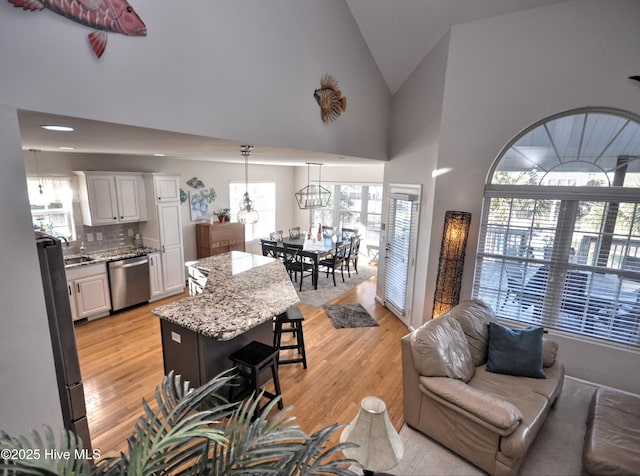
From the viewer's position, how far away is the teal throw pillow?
2.83 m

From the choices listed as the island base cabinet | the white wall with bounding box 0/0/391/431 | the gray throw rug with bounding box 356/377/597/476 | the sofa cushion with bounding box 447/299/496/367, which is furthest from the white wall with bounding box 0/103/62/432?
the sofa cushion with bounding box 447/299/496/367

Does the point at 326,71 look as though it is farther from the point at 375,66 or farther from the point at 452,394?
the point at 452,394

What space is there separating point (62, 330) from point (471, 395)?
268 centimetres

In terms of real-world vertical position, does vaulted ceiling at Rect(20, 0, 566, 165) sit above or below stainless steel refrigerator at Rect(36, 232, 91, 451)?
above

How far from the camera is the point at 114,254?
16.3ft

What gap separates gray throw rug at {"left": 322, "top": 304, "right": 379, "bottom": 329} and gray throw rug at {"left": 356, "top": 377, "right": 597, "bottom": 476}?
6.79 ft

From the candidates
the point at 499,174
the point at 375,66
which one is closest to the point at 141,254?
the point at 375,66

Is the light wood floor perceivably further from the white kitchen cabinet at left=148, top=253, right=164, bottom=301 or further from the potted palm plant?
the potted palm plant

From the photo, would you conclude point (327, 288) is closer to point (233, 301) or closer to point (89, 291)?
point (233, 301)

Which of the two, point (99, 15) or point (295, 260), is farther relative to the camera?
point (295, 260)

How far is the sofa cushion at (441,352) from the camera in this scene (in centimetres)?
254

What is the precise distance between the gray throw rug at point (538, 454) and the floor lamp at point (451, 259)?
142 cm

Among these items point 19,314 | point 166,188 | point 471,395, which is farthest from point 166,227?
point 471,395

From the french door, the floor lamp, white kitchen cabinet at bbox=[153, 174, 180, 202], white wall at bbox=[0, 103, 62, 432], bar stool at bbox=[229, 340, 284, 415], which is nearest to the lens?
white wall at bbox=[0, 103, 62, 432]
